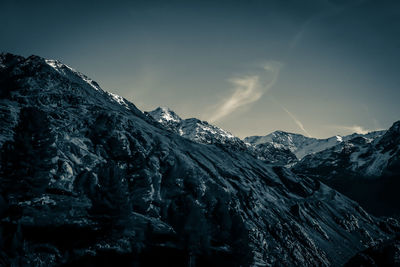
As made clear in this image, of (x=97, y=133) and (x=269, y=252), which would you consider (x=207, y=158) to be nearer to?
(x=97, y=133)

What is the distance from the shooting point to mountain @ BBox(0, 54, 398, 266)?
44562mm

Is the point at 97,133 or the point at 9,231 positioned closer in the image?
the point at 9,231

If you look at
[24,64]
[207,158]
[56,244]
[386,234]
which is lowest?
[386,234]

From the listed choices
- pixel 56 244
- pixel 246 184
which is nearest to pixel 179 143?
pixel 246 184

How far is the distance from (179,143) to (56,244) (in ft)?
282

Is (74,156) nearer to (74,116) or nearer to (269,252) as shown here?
(74,116)

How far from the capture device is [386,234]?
12631cm

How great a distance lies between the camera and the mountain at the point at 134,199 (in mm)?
44562

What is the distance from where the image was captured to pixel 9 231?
4000 centimetres

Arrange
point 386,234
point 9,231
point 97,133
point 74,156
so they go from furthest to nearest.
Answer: point 386,234 < point 97,133 < point 74,156 < point 9,231

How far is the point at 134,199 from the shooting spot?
252 feet

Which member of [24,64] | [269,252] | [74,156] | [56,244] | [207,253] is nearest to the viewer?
[56,244]

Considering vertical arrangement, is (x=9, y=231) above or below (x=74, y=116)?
below

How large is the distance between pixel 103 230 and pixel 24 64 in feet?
430
